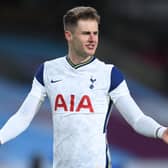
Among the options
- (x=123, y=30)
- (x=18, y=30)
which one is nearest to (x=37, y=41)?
(x=18, y=30)

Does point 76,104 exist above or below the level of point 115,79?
below

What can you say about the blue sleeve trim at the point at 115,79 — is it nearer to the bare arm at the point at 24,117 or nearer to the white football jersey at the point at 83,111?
the white football jersey at the point at 83,111

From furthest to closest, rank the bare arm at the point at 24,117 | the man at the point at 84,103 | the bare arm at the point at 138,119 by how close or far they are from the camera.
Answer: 1. the bare arm at the point at 24,117
2. the man at the point at 84,103
3. the bare arm at the point at 138,119

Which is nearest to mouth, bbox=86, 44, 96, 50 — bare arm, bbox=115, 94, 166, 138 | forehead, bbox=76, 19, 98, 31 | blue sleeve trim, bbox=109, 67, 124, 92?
forehead, bbox=76, 19, 98, 31

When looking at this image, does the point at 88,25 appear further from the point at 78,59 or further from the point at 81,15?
the point at 78,59

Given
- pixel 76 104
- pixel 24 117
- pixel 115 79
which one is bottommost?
pixel 24 117

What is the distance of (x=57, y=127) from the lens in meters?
5.52

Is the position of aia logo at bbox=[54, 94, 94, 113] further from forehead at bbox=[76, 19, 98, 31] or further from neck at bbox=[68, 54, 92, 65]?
forehead at bbox=[76, 19, 98, 31]

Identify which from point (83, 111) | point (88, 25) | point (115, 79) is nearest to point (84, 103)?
point (83, 111)

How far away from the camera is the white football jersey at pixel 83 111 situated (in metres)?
5.43

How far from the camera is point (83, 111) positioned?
17.9ft

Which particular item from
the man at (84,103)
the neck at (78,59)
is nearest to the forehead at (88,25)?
the man at (84,103)

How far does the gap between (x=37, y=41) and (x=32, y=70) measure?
0.59m

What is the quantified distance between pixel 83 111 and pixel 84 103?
52 mm
